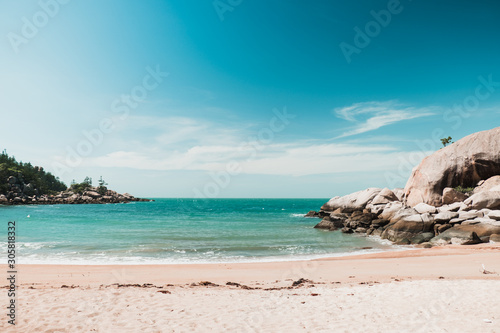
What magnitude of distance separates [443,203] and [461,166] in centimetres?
546

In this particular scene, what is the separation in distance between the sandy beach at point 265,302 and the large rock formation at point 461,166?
21.3m

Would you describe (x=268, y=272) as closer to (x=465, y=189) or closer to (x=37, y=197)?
(x=465, y=189)

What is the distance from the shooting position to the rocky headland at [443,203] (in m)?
23.2

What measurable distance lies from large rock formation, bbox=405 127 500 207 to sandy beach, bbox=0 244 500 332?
21.3 metres

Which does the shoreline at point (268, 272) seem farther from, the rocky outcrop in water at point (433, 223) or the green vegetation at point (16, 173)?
the green vegetation at point (16, 173)

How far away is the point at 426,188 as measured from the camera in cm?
3369

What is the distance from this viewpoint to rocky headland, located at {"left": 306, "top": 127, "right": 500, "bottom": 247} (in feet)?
76.0

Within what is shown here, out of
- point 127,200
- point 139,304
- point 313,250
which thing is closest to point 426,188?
point 313,250

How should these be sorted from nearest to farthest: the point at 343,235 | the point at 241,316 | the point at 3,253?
the point at 241,316 < the point at 3,253 < the point at 343,235

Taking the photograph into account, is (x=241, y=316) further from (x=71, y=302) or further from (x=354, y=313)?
(x=71, y=302)

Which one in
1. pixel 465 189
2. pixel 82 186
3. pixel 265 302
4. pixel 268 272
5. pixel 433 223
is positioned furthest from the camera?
pixel 82 186

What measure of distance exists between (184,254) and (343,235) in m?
18.2

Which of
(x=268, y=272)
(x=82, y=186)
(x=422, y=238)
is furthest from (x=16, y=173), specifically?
(x=422, y=238)

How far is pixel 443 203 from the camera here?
31.4m
